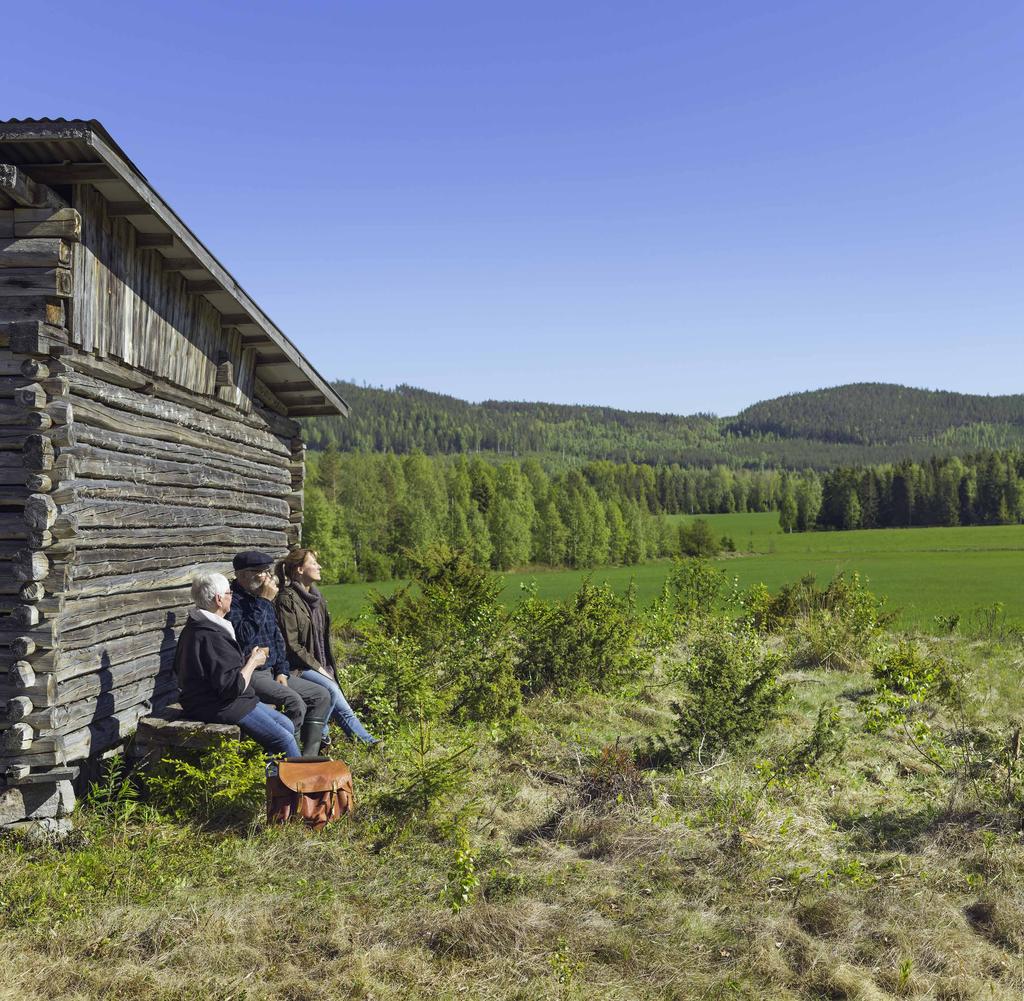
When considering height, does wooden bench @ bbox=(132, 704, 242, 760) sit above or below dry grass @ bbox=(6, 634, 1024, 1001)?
above

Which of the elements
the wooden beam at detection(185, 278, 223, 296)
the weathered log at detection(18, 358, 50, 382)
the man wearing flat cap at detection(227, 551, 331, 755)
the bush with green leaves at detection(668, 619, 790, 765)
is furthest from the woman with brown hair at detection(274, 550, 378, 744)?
the bush with green leaves at detection(668, 619, 790, 765)

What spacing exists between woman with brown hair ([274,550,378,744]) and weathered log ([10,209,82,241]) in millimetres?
3781

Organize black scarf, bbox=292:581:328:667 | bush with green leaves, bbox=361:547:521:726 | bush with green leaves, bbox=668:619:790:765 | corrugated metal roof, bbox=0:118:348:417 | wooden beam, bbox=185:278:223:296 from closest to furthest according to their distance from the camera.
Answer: corrugated metal roof, bbox=0:118:348:417
bush with green leaves, bbox=668:619:790:765
black scarf, bbox=292:581:328:667
wooden beam, bbox=185:278:223:296
bush with green leaves, bbox=361:547:521:726

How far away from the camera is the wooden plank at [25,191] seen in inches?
253

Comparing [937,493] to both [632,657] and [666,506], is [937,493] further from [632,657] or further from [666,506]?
[632,657]

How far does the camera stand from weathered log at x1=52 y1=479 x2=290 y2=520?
693cm

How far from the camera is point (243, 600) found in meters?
7.66

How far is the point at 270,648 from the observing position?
759 cm

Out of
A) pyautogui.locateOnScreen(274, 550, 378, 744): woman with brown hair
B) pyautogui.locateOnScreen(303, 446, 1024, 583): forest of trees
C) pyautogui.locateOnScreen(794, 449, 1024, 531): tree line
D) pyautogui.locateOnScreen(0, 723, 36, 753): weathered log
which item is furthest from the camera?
pyautogui.locateOnScreen(794, 449, 1024, 531): tree line

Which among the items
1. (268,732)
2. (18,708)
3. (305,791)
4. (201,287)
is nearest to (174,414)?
(201,287)

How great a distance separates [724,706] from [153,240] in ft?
25.1

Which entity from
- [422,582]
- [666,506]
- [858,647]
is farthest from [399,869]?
[666,506]

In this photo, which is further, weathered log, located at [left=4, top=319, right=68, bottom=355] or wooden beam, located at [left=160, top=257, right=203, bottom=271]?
wooden beam, located at [left=160, top=257, right=203, bottom=271]

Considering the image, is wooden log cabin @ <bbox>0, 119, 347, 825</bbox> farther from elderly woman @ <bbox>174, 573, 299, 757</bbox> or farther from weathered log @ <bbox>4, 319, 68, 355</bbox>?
elderly woman @ <bbox>174, 573, 299, 757</bbox>
